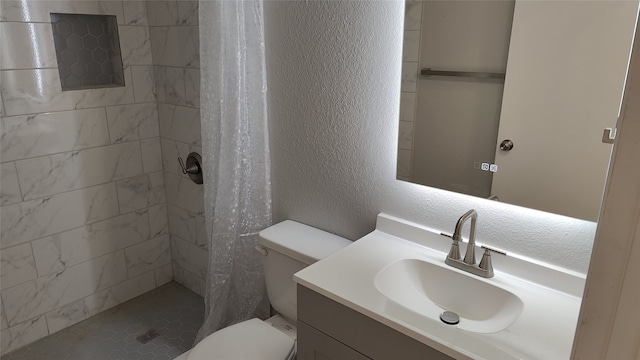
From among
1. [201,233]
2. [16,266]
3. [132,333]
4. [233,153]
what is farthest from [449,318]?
[16,266]

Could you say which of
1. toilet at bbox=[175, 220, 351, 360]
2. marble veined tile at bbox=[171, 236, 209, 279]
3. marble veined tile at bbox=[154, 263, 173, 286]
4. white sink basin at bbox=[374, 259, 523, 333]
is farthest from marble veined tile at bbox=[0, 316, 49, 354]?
white sink basin at bbox=[374, 259, 523, 333]

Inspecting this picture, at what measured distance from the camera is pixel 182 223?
2572 mm

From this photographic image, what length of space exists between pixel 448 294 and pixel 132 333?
1.79m

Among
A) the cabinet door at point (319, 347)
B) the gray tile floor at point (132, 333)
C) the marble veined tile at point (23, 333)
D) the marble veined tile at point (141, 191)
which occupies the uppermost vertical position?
the marble veined tile at point (141, 191)

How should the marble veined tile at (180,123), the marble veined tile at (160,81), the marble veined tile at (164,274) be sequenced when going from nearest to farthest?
the marble veined tile at (180,123), the marble veined tile at (160,81), the marble veined tile at (164,274)

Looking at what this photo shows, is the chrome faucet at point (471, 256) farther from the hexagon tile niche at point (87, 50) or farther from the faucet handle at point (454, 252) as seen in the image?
the hexagon tile niche at point (87, 50)

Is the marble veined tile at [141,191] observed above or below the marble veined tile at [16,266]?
above

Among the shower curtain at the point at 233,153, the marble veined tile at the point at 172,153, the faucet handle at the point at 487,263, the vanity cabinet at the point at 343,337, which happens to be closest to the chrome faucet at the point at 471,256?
the faucet handle at the point at 487,263

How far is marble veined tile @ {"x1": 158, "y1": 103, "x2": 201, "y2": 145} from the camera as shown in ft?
7.34

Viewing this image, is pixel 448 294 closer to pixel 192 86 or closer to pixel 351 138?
pixel 351 138

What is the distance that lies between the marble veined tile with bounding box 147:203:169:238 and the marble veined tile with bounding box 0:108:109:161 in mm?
507

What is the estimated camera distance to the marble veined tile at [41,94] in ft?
6.40

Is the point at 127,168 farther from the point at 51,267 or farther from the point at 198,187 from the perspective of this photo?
the point at 51,267

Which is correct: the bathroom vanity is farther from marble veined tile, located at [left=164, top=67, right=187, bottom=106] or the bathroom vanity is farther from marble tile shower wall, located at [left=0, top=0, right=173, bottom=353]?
marble tile shower wall, located at [left=0, top=0, right=173, bottom=353]
